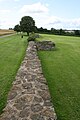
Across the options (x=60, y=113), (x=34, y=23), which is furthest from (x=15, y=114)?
(x=34, y=23)

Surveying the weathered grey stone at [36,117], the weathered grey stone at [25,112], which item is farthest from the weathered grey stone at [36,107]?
the weathered grey stone at [36,117]

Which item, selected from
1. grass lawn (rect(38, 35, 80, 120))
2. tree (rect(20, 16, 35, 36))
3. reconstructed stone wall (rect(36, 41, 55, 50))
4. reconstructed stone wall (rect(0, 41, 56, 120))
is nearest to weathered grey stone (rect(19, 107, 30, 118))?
A: reconstructed stone wall (rect(0, 41, 56, 120))

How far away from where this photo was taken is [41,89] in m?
8.28

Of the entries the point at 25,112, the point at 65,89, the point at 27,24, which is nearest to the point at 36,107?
the point at 25,112

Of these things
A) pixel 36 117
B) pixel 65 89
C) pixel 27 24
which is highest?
pixel 27 24

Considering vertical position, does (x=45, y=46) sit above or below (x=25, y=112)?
below

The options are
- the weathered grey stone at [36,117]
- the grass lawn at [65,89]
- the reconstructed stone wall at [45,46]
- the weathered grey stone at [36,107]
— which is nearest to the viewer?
the weathered grey stone at [36,117]

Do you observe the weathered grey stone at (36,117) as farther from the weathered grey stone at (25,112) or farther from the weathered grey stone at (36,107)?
the weathered grey stone at (36,107)

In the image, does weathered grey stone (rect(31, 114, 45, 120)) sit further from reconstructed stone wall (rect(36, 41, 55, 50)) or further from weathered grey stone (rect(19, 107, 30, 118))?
reconstructed stone wall (rect(36, 41, 55, 50))

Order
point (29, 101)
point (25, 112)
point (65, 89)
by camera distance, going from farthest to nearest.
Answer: point (65, 89) → point (29, 101) → point (25, 112)

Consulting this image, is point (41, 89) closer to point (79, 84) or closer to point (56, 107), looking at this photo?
point (56, 107)

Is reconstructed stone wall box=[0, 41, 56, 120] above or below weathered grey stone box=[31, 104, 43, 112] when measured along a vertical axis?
below

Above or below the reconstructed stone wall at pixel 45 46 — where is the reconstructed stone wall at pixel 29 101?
above

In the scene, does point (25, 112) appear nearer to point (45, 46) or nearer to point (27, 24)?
point (45, 46)
